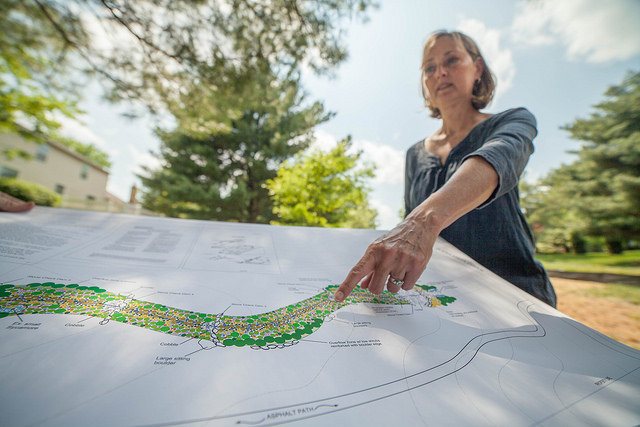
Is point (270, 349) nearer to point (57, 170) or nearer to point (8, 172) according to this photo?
point (8, 172)

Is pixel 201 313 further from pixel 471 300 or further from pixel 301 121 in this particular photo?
pixel 301 121

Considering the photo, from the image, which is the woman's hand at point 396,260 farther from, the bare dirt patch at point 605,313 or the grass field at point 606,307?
the grass field at point 606,307

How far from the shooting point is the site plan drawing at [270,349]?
36 centimetres

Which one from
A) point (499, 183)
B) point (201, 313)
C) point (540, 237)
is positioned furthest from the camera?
point (540, 237)

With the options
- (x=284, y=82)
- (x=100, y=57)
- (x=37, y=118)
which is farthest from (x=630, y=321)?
(x=37, y=118)

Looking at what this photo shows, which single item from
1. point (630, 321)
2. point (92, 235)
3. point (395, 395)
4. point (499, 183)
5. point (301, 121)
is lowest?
point (630, 321)

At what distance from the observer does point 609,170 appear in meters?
8.97

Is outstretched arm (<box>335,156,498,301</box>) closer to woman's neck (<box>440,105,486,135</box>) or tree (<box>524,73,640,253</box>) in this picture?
woman's neck (<box>440,105,486,135</box>)

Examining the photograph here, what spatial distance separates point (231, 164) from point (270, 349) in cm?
1003

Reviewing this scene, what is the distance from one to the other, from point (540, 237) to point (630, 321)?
49.6 feet

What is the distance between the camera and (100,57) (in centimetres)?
376

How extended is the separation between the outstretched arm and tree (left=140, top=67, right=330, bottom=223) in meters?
8.27

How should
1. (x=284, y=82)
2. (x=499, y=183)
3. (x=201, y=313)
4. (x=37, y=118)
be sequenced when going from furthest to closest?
1. (x=37, y=118)
2. (x=284, y=82)
3. (x=499, y=183)
4. (x=201, y=313)

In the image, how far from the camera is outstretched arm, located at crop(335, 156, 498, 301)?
1.92ft
